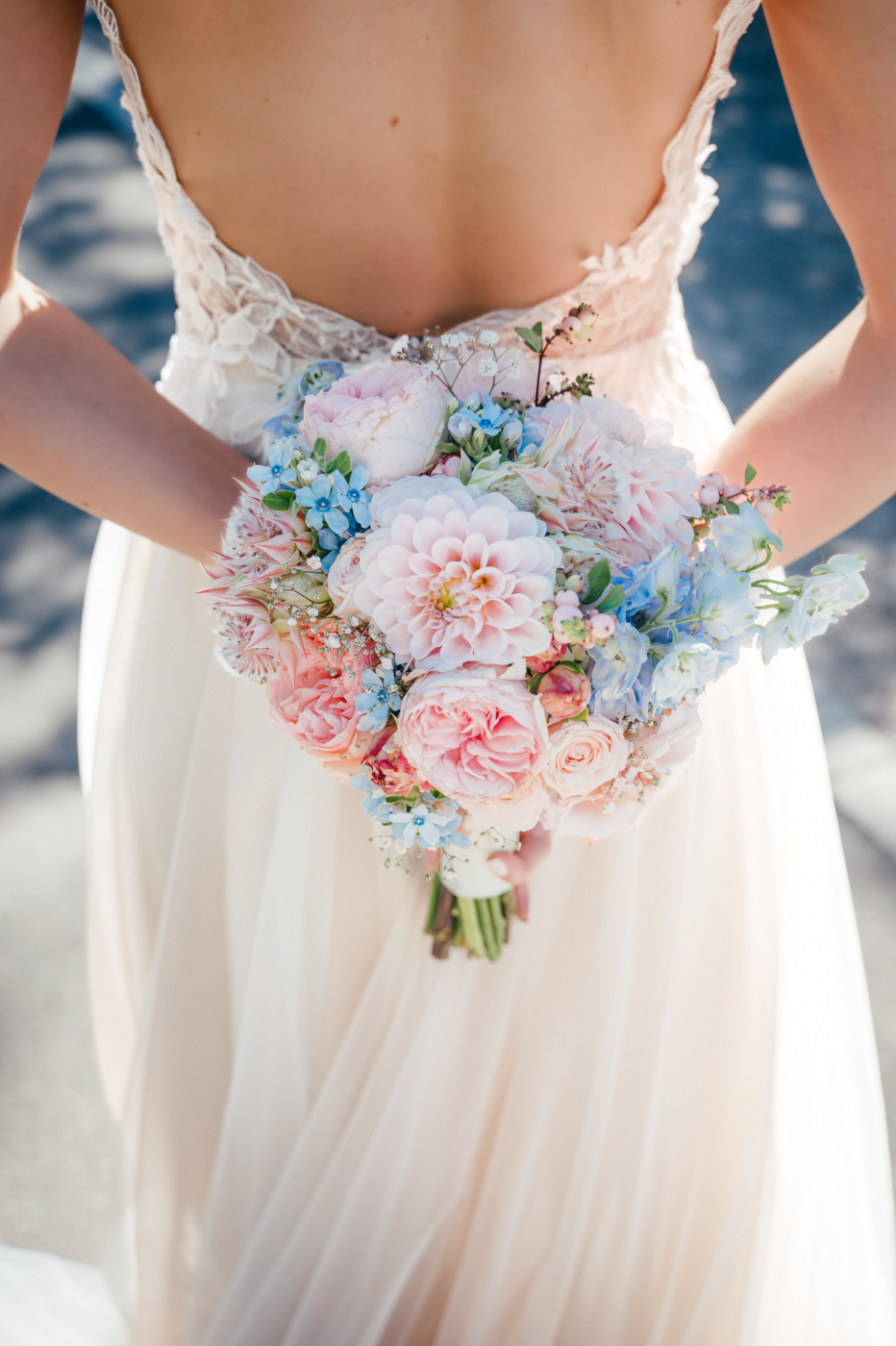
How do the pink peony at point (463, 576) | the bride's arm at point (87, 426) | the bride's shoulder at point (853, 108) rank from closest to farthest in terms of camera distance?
the pink peony at point (463, 576)
the bride's shoulder at point (853, 108)
the bride's arm at point (87, 426)

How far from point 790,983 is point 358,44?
1240 millimetres

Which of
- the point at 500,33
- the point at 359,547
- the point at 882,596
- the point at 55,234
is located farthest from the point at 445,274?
the point at 55,234

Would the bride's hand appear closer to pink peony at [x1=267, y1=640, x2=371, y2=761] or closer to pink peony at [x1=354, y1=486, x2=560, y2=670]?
pink peony at [x1=267, y1=640, x2=371, y2=761]

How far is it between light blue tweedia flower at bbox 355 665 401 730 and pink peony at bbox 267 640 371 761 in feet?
0.06

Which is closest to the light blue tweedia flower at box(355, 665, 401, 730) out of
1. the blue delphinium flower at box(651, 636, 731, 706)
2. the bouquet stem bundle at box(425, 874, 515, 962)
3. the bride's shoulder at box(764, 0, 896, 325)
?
the blue delphinium flower at box(651, 636, 731, 706)

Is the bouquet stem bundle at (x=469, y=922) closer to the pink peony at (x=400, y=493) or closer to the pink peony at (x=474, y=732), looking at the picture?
the pink peony at (x=474, y=732)

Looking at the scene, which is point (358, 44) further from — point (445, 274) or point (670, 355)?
point (670, 355)

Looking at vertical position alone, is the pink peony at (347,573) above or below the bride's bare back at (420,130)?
below

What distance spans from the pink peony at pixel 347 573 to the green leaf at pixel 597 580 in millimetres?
186

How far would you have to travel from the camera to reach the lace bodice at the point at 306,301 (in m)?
1.17

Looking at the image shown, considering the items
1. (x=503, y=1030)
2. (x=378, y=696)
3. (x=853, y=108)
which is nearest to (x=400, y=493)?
(x=378, y=696)

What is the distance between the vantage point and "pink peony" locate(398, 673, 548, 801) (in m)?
0.78

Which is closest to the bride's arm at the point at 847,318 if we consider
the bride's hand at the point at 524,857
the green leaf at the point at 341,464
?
the bride's hand at the point at 524,857

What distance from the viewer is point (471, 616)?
770mm
